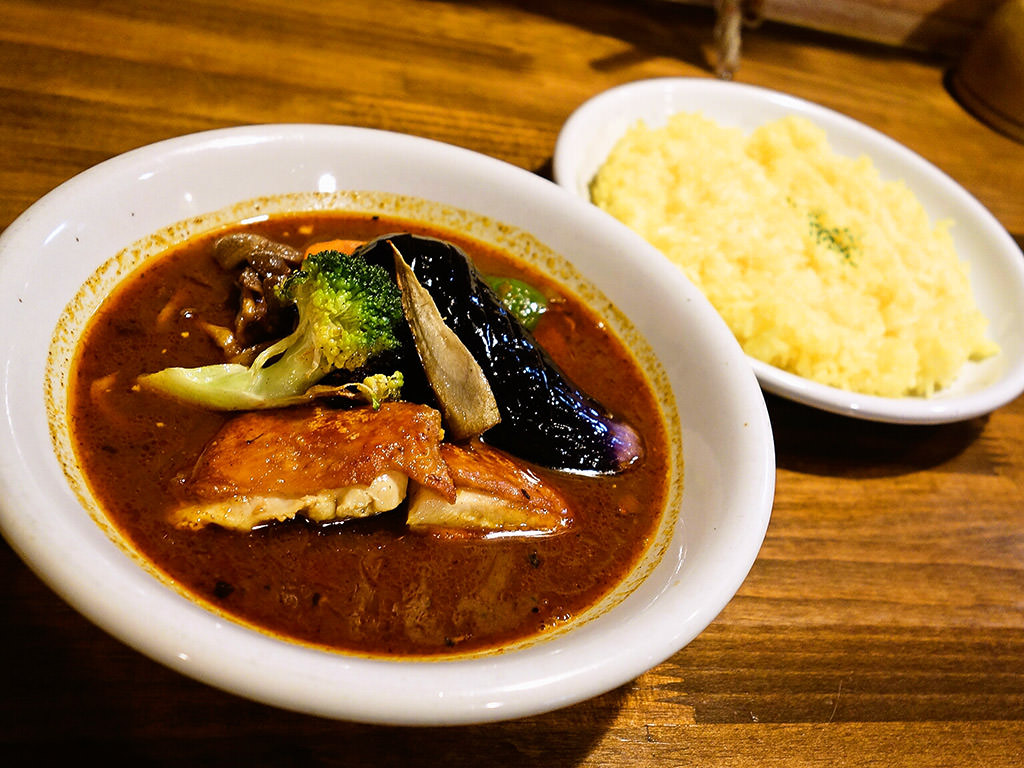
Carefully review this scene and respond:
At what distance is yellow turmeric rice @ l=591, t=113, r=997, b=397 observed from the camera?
2.97 m

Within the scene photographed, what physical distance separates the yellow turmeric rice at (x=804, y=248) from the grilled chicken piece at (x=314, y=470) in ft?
5.59

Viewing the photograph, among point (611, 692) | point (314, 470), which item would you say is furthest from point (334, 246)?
point (611, 692)

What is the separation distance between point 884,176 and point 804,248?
1.41 m

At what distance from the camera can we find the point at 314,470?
168 centimetres

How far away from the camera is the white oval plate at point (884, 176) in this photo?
2682 mm

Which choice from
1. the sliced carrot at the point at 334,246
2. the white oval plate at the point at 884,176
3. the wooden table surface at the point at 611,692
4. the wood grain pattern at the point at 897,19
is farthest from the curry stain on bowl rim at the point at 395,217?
the wood grain pattern at the point at 897,19

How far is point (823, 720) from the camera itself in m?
2.01

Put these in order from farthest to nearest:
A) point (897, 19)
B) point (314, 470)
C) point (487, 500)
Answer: point (897, 19)
point (487, 500)
point (314, 470)

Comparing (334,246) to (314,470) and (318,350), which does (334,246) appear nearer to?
(318,350)

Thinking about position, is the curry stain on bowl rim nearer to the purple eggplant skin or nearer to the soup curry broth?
the soup curry broth

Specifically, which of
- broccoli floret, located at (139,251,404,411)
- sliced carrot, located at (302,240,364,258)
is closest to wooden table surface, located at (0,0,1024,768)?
broccoli floret, located at (139,251,404,411)

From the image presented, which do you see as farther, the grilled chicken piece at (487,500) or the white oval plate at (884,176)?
the white oval plate at (884,176)


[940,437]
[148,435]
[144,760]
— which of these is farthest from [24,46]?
[940,437]

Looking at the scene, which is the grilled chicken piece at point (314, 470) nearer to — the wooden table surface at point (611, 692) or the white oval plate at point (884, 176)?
the wooden table surface at point (611, 692)
